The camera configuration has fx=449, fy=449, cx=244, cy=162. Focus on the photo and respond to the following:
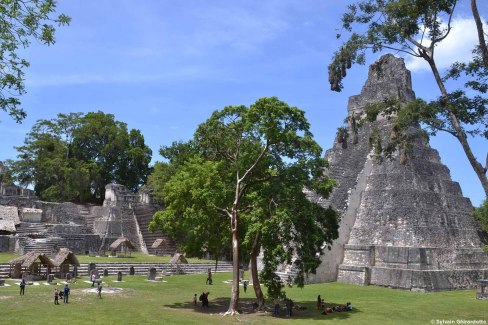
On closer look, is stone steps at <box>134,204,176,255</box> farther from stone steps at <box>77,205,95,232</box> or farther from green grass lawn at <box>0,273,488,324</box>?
green grass lawn at <box>0,273,488,324</box>

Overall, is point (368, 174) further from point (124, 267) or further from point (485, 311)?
point (124, 267)

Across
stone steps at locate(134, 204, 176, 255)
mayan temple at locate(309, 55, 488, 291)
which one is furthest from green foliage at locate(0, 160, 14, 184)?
mayan temple at locate(309, 55, 488, 291)

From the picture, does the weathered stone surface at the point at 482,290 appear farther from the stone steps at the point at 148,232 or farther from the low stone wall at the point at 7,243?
the low stone wall at the point at 7,243

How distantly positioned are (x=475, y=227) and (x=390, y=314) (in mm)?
15636

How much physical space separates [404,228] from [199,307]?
512 inches

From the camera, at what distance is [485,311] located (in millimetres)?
16547

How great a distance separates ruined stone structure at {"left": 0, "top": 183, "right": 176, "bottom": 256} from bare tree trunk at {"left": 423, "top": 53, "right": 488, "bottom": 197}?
2789 cm

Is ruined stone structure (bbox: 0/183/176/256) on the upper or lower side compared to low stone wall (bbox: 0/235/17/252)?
upper

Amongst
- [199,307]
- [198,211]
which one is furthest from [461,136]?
[199,307]

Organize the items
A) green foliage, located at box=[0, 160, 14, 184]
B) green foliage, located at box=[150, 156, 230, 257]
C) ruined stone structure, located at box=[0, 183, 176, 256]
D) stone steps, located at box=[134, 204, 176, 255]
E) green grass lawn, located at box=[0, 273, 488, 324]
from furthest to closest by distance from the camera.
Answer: green foliage, located at box=[0, 160, 14, 184] → stone steps, located at box=[134, 204, 176, 255] → ruined stone structure, located at box=[0, 183, 176, 256] → green foliage, located at box=[150, 156, 230, 257] → green grass lawn, located at box=[0, 273, 488, 324]

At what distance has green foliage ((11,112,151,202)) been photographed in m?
49.1

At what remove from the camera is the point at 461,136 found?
12.1 meters

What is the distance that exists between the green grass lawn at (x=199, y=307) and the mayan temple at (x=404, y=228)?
1.32m

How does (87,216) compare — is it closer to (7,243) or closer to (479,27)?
(7,243)
